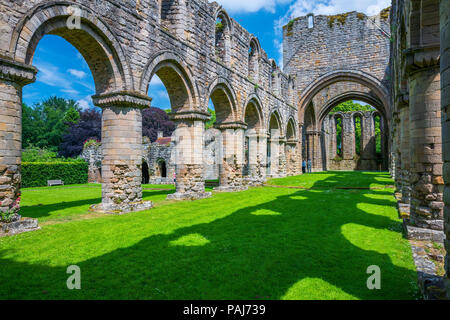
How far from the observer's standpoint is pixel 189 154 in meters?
10.3

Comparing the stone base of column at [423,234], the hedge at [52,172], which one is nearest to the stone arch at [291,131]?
the hedge at [52,172]

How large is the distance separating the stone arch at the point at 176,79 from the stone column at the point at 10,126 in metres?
3.73

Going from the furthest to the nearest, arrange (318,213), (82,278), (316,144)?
(316,144) < (318,213) < (82,278)

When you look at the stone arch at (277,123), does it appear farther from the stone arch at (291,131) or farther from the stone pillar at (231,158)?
the stone pillar at (231,158)

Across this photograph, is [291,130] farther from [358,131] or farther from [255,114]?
[358,131]

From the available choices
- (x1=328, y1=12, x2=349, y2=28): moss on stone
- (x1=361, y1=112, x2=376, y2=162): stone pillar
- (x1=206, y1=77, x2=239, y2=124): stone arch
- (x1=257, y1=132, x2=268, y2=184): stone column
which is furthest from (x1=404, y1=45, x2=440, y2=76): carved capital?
(x1=361, y1=112, x2=376, y2=162): stone pillar

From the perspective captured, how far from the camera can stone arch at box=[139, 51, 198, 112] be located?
9.00m

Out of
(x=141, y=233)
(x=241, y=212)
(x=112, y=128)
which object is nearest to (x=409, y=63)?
(x=241, y=212)

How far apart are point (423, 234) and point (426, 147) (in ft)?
4.83

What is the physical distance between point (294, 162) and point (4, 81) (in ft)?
69.3

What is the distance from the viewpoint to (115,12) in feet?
24.5

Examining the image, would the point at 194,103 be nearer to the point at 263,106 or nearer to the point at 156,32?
the point at 156,32

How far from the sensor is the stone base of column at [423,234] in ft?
15.8

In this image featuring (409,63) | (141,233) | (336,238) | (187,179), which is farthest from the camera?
(187,179)
